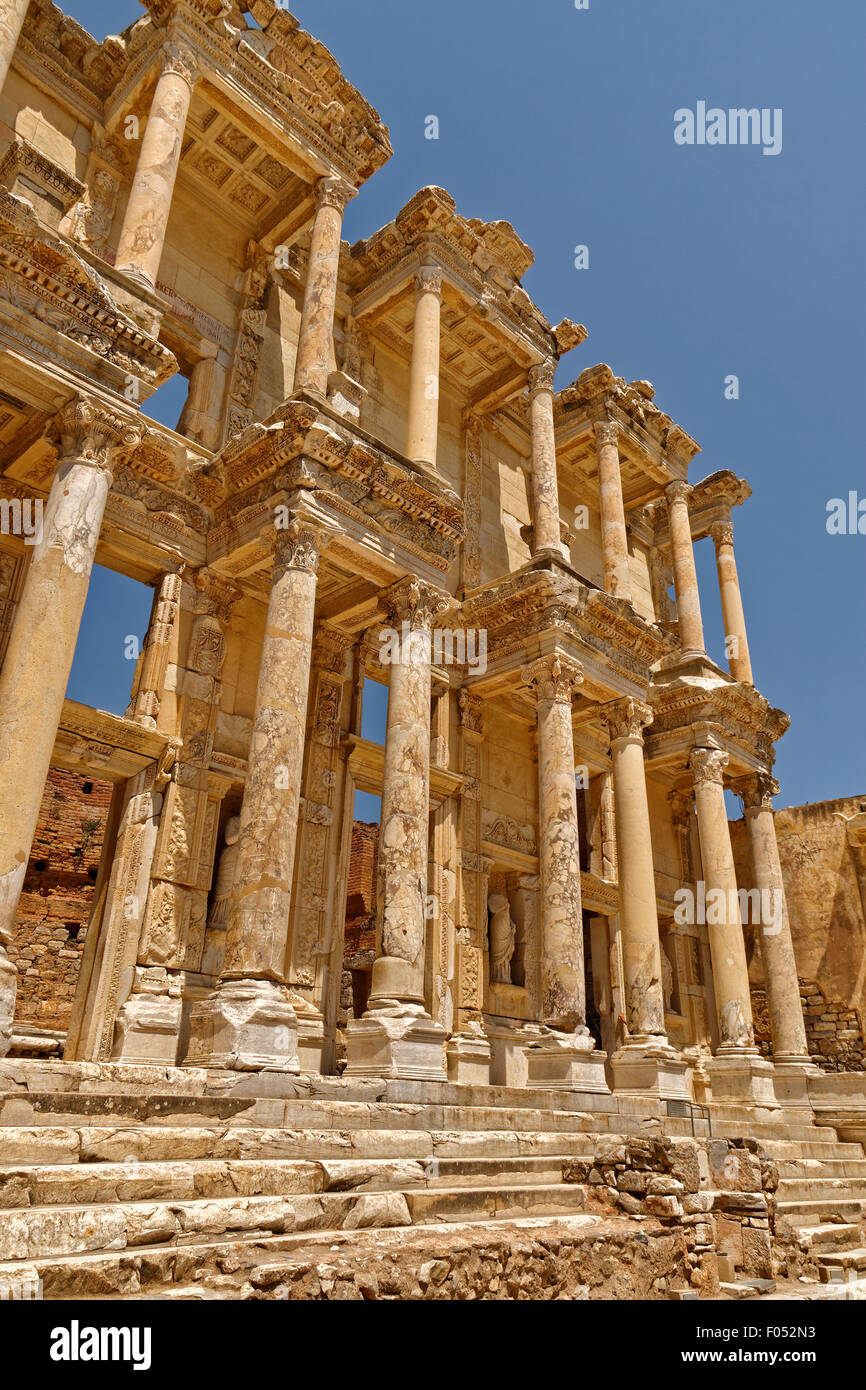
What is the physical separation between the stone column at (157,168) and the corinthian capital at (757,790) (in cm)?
1622

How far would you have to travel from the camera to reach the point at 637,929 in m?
16.4

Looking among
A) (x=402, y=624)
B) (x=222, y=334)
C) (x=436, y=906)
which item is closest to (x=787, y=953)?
(x=436, y=906)

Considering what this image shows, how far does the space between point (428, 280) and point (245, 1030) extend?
13115mm

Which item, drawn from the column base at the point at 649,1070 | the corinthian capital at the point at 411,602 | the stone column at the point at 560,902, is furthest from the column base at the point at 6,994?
the column base at the point at 649,1070

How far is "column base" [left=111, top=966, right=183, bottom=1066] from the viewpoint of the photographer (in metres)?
10.9

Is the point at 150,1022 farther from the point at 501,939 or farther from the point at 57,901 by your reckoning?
the point at 57,901

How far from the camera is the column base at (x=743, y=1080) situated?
1733 cm

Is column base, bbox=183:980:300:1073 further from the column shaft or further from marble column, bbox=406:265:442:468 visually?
marble column, bbox=406:265:442:468

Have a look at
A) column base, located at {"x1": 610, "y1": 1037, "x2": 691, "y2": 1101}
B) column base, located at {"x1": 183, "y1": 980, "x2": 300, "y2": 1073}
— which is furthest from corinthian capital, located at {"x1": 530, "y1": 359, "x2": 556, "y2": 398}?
column base, located at {"x1": 183, "y1": 980, "x2": 300, "y2": 1073}

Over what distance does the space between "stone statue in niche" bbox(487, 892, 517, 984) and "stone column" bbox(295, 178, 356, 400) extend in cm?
969

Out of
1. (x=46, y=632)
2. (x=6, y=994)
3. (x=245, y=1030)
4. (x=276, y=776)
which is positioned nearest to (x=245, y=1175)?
(x=6, y=994)

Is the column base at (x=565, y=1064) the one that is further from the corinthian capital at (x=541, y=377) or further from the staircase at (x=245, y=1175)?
the corinthian capital at (x=541, y=377)
